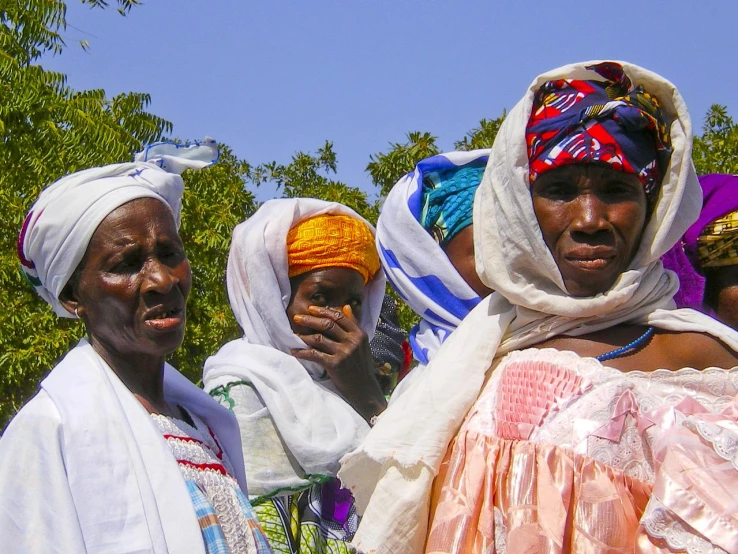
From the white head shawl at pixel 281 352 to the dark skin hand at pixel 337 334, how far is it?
0.19 feet

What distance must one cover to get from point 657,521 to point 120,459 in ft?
4.58

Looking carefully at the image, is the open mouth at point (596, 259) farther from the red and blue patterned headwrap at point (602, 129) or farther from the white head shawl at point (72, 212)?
the white head shawl at point (72, 212)

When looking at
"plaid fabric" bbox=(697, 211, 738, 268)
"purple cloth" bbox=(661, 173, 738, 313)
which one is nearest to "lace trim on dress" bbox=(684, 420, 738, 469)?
"purple cloth" bbox=(661, 173, 738, 313)

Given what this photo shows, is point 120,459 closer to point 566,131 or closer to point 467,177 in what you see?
point 566,131

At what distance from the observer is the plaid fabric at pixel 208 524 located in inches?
110

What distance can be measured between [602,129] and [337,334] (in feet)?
6.39

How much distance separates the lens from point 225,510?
2957 millimetres

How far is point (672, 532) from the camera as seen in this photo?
7.40 ft

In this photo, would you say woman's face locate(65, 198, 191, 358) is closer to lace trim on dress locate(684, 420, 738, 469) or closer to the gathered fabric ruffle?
the gathered fabric ruffle

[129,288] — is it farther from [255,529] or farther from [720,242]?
[720,242]

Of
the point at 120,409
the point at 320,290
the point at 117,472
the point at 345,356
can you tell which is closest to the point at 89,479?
the point at 117,472

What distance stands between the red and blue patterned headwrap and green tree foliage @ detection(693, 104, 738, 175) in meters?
7.13

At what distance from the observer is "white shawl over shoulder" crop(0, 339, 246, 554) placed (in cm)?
256

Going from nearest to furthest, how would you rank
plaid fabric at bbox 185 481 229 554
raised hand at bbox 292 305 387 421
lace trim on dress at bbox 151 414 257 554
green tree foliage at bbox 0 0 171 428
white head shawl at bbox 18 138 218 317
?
plaid fabric at bbox 185 481 229 554 → lace trim on dress at bbox 151 414 257 554 → white head shawl at bbox 18 138 218 317 → raised hand at bbox 292 305 387 421 → green tree foliage at bbox 0 0 171 428
